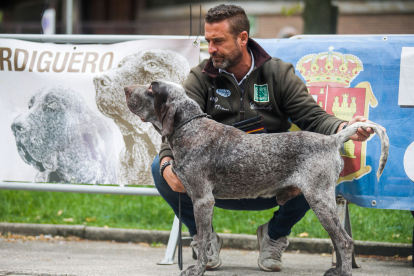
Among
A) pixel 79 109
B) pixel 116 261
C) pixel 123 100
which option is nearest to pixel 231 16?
pixel 123 100

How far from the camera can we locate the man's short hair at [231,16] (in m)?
3.49

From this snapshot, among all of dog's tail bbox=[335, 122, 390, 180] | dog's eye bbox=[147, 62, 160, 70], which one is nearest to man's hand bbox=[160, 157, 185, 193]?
dog's tail bbox=[335, 122, 390, 180]

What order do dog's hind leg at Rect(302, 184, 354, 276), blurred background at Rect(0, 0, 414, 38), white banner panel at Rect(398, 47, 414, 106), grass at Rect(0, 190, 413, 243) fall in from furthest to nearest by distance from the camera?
blurred background at Rect(0, 0, 414, 38) → grass at Rect(0, 190, 413, 243) → white banner panel at Rect(398, 47, 414, 106) → dog's hind leg at Rect(302, 184, 354, 276)

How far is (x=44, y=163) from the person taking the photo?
460 cm

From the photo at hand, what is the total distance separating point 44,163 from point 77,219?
4.19ft

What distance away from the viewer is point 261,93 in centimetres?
371

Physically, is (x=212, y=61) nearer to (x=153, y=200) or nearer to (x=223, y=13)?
(x=223, y=13)

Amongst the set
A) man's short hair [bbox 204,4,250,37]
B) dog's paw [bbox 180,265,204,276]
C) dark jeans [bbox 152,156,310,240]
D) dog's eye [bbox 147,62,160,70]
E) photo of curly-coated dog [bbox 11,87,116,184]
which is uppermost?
man's short hair [bbox 204,4,250,37]

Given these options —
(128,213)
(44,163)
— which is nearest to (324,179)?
(44,163)

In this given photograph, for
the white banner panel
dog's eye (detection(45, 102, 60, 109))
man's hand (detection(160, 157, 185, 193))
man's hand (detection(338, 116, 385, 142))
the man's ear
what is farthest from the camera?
dog's eye (detection(45, 102, 60, 109))

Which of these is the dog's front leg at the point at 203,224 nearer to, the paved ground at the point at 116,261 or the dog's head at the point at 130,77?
the paved ground at the point at 116,261

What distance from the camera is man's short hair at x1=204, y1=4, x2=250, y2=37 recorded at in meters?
3.49

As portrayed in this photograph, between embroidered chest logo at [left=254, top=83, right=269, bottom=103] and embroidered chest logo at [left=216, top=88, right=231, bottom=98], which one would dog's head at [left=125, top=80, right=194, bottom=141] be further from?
embroidered chest logo at [left=254, top=83, right=269, bottom=103]

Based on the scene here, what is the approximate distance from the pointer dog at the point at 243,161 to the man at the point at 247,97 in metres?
0.46
